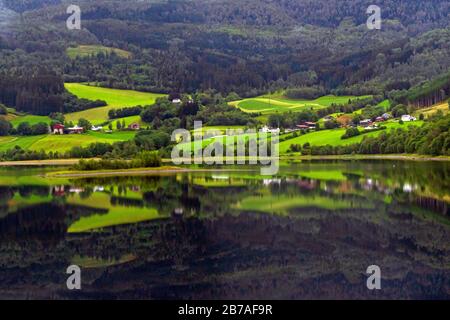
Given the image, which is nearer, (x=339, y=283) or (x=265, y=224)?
(x=339, y=283)

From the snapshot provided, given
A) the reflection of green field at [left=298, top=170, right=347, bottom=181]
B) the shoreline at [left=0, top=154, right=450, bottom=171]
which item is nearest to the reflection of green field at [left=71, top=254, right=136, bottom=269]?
the reflection of green field at [left=298, top=170, right=347, bottom=181]

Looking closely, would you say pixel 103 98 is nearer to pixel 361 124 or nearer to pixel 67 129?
pixel 67 129

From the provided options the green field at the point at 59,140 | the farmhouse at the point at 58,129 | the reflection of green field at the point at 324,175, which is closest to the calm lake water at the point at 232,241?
the reflection of green field at the point at 324,175

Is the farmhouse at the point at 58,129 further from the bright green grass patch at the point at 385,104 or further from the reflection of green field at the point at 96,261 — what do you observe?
the reflection of green field at the point at 96,261

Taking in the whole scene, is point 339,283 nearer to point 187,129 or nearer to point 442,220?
point 442,220

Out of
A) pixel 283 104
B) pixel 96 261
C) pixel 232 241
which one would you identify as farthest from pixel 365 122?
pixel 96 261

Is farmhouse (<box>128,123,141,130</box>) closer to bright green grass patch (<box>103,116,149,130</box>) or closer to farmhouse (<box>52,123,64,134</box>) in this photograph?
bright green grass patch (<box>103,116,149,130</box>)
